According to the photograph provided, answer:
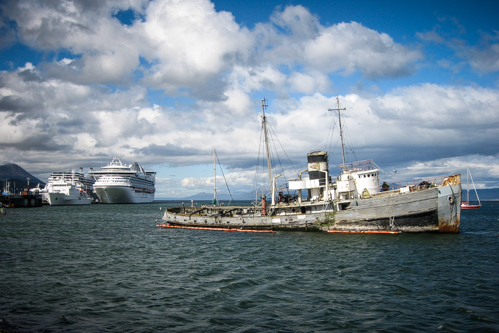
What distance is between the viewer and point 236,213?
4422cm

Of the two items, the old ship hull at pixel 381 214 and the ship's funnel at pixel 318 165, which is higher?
the ship's funnel at pixel 318 165

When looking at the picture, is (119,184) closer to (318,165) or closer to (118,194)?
(118,194)

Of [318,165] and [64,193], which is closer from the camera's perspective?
[318,165]

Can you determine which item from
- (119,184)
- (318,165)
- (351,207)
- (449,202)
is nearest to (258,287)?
(351,207)

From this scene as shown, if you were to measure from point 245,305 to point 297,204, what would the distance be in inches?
955

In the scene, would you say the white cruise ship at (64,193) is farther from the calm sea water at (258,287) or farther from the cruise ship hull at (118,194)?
the calm sea water at (258,287)

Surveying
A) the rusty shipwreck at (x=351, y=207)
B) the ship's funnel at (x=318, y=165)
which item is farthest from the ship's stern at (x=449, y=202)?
the ship's funnel at (x=318, y=165)

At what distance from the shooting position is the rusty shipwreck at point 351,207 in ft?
102

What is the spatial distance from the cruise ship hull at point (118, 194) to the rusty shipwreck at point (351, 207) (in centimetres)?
10238

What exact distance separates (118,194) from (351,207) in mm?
123228

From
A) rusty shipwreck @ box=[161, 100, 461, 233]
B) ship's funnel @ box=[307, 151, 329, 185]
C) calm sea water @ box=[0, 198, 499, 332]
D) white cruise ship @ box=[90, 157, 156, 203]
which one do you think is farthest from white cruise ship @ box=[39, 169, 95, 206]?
ship's funnel @ box=[307, 151, 329, 185]

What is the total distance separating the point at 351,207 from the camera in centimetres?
3400

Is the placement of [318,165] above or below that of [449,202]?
above

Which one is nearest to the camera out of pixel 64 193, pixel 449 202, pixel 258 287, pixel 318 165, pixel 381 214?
pixel 258 287
